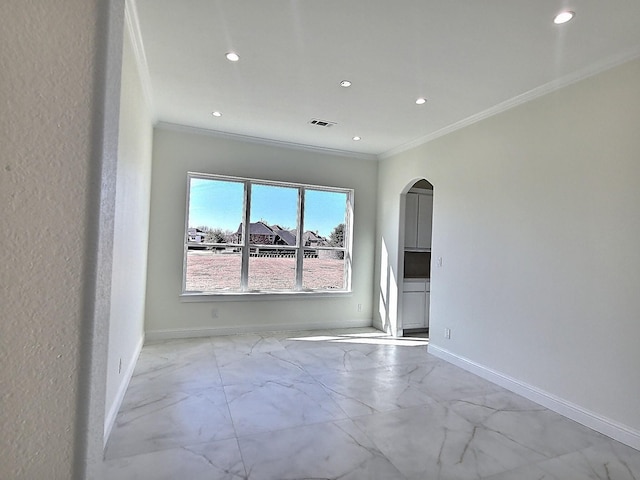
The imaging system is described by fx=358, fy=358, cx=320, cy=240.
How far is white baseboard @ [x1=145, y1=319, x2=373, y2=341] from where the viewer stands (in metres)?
4.65

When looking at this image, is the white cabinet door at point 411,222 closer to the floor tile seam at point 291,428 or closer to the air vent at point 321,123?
the air vent at point 321,123

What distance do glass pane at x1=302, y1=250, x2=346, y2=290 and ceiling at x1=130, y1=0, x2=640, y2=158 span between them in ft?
7.25

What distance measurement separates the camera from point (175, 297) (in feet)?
15.5

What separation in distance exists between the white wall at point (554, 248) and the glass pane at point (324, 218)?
71.5 inches

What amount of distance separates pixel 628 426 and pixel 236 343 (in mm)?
3835

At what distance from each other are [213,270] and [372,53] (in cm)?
348

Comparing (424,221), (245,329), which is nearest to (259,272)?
(245,329)

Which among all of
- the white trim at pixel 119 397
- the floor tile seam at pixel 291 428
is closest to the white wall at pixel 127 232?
the white trim at pixel 119 397

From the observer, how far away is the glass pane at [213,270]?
489 centimetres

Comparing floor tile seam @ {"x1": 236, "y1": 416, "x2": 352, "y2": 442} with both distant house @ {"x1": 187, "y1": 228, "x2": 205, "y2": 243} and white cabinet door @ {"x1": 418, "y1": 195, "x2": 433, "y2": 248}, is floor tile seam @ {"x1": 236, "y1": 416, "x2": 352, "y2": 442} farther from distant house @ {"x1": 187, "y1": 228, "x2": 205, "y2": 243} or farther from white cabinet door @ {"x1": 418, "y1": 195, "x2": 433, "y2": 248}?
white cabinet door @ {"x1": 418, "y1": 195, "x2": 433, "y2": 248}

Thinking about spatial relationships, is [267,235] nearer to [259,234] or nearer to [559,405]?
[259,234]

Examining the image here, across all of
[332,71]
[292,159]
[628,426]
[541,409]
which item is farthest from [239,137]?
[628,426]

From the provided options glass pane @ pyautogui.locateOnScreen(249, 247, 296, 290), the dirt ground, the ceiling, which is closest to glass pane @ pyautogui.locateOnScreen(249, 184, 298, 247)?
glass pane @ pyautogui.locateOnScreen(249, 247, 296, 290)

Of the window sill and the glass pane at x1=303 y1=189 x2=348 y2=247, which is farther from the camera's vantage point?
the glass pane at x1=303 y1=189 x2=348 y2=247
